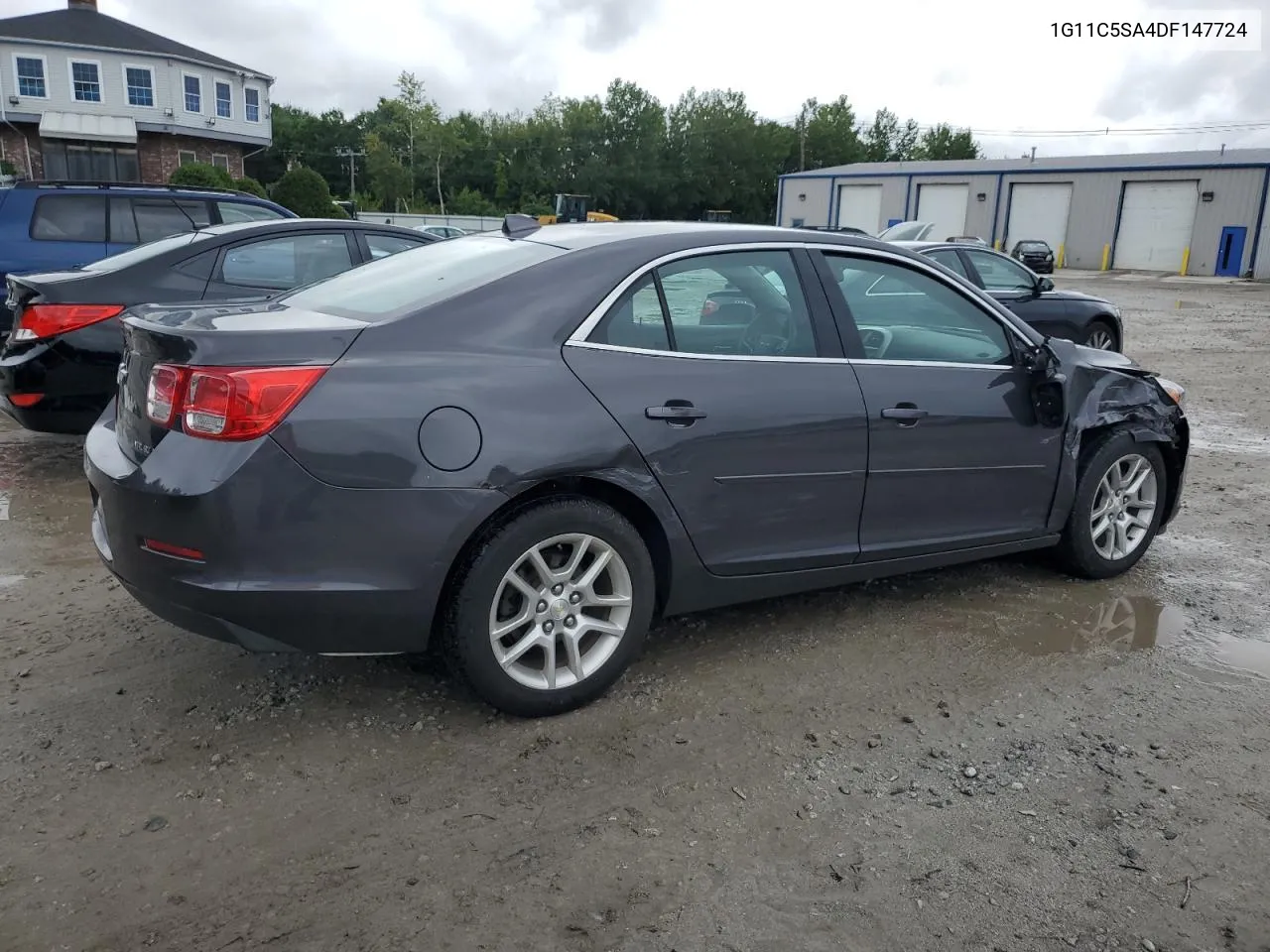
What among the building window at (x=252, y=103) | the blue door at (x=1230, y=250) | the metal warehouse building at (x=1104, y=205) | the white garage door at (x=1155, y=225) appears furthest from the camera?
the building window at (x=252, y=103)

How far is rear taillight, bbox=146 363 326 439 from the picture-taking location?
297 centimetres

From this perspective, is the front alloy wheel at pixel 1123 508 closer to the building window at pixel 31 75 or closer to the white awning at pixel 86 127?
the white awning at pixel 86 127

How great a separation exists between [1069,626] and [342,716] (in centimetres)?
303

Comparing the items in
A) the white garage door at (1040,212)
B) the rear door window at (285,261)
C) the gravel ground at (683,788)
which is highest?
the white garage door at (1040,212)

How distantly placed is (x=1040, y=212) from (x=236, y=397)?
50614 millimetres

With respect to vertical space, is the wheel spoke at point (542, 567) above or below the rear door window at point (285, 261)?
below

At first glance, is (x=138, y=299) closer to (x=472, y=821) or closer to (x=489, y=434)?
(x=489, y=434)

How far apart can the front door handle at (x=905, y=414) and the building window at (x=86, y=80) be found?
5069 centimetres

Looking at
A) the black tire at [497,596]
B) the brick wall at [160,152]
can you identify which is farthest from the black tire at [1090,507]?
the brick wall at [160,152]

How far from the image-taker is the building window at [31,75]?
4422cm

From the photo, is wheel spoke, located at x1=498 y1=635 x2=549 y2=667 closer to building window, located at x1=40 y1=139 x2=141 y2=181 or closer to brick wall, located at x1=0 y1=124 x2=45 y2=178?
building window, located at x1=40 y1=139 x2=141 y2=181

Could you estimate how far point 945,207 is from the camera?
171 ft

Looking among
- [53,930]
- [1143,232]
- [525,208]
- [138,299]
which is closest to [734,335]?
[53,930]

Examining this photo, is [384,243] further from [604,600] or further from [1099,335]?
[1099,335]
